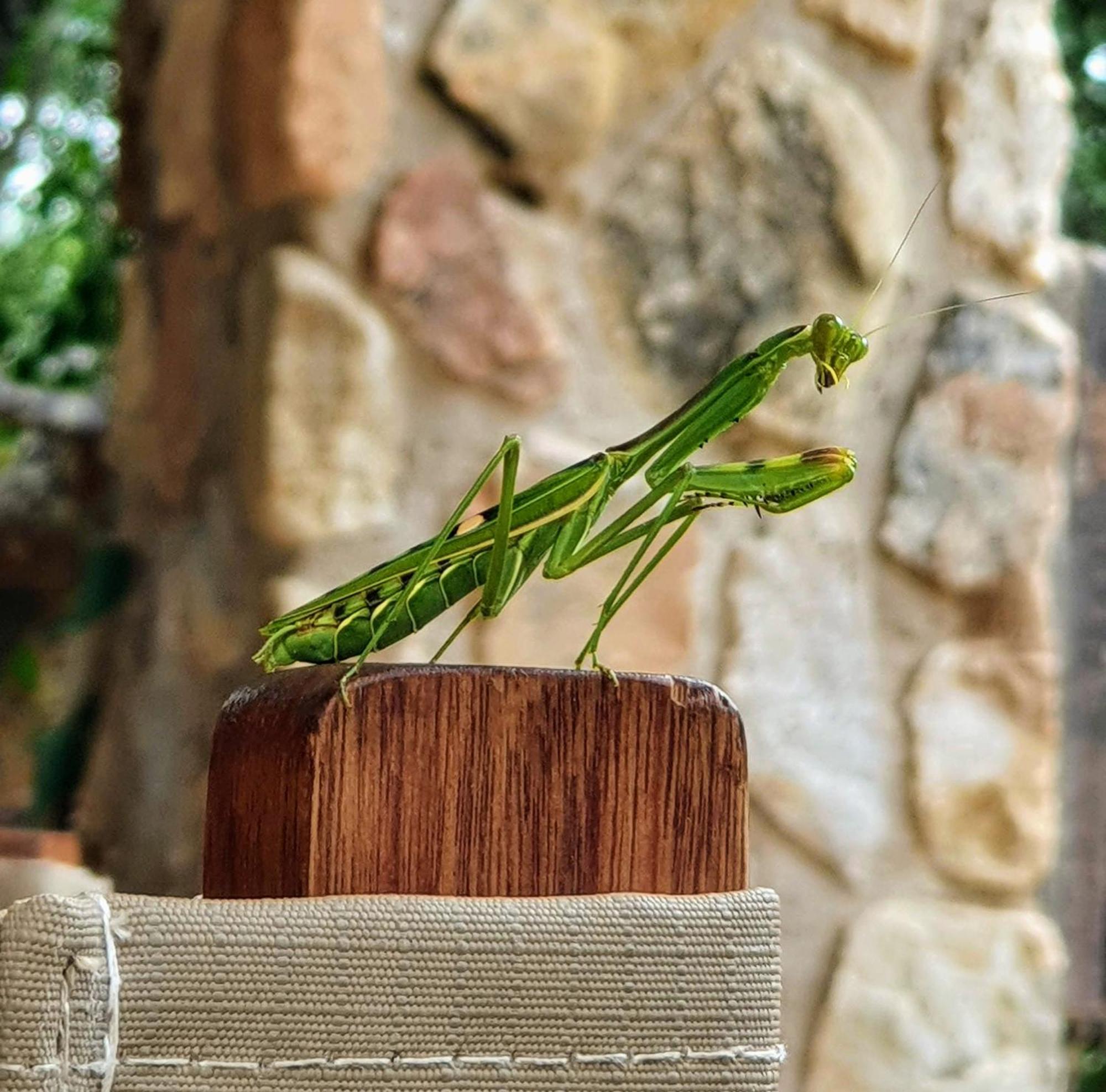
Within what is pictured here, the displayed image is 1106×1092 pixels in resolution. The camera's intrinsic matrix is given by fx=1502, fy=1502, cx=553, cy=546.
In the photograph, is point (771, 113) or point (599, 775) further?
point (771, 113)

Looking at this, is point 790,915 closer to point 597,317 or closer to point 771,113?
point 597,317

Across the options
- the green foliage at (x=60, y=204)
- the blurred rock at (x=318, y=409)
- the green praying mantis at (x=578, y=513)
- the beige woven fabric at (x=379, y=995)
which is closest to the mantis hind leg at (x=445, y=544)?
the green praying mantis at (x=578, y=513)

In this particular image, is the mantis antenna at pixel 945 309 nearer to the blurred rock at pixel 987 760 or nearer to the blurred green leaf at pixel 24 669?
the blurred rock at pixel 987 760

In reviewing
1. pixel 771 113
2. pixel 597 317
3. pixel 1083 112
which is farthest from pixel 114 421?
pixel 1083 112

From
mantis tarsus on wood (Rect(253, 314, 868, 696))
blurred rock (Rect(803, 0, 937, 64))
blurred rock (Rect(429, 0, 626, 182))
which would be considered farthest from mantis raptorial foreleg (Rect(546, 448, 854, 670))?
blurred rock (Rect(803, 0, 937, 64))

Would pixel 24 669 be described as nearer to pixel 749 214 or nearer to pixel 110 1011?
pixel 749 214

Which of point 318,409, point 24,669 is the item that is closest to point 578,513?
point 318,409

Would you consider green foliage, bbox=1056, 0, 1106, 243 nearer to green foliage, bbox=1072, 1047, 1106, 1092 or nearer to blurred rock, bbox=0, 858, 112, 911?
green foliage, bbox=1072, 1047, 1106, 1092
